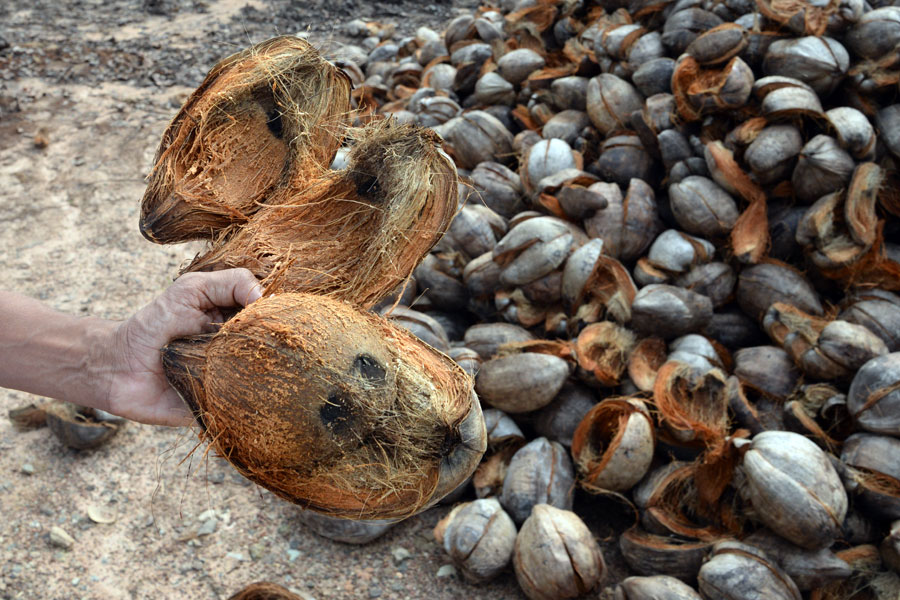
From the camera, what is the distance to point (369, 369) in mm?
1276

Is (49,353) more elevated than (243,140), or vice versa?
(243,140)

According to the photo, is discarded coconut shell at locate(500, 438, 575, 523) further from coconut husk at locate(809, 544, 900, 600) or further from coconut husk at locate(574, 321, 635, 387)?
coconut husk at locate(809, 544, 900, 600)

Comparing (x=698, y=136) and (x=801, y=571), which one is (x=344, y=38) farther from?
(x=801, y=571)

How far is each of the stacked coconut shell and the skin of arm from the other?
3.15ft

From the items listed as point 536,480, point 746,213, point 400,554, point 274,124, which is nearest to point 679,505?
point 536,480

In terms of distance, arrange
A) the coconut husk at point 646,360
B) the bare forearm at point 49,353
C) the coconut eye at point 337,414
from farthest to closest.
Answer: the coconut husk at point 646,360, the bare forearm at point 49,353, the coconut eye at point 337,414

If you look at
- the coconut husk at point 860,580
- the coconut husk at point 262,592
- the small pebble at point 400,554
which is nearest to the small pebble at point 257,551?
the coconut husk at point 262,592

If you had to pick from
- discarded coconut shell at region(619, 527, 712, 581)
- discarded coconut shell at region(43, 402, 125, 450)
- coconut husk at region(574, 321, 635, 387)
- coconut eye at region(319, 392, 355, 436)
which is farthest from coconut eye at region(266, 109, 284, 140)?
discarded coconut shell at region(43, 402, 125, 450)

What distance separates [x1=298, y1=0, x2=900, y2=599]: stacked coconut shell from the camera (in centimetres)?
242

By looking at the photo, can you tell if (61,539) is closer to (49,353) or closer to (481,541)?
(49,353)

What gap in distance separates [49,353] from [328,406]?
99 centimetres

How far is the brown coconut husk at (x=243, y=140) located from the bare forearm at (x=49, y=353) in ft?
1.01

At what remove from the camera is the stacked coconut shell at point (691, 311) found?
2.42m

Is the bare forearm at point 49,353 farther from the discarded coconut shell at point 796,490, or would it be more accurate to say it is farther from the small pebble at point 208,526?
the discarded coconut shell at point 796,490
